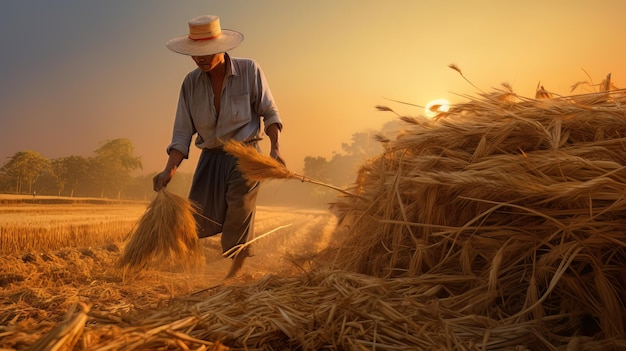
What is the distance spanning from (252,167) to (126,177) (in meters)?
65.0

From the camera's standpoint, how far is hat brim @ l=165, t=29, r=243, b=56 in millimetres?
4531

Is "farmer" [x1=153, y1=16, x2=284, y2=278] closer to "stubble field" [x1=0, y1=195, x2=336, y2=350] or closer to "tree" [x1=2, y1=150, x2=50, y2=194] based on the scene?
"stubble field" [x1=0, y1=195, x2=336, y2=350]

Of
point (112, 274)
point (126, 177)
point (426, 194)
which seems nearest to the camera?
point (426, 194)

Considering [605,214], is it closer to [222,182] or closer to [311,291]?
[311,291]

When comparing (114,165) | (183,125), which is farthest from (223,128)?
(114,165)

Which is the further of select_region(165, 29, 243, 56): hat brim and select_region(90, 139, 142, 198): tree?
select_region(90, 139, 142, 198): tree

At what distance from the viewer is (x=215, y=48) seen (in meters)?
4.58

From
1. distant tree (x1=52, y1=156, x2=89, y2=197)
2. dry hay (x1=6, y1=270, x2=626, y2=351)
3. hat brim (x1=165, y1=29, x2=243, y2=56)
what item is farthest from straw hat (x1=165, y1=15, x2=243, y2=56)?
distant tree (x1=52, y1=156, x2=89, y2=197)

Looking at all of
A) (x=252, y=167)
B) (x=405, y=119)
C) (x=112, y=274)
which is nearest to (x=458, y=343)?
(x=405, y=119)

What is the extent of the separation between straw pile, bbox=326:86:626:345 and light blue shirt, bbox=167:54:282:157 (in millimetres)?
2473

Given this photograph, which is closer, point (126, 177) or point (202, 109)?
point (202, 109)

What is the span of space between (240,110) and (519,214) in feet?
10.8

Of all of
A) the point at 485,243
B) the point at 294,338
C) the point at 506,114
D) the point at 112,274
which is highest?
the point at 506,114

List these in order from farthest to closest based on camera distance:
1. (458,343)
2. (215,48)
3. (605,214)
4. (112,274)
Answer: (112,274), (215,48), (605,214), (458,343)
